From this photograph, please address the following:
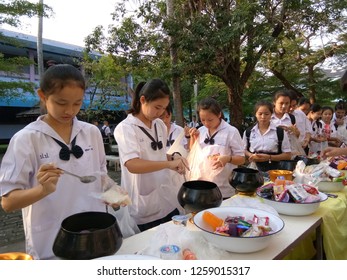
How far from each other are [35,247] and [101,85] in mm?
10315

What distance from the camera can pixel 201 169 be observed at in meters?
2.46

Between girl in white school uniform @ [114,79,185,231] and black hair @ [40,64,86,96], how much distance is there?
61 cm

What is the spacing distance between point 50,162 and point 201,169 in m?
1.39

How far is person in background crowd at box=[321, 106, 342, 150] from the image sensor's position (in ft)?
18.6

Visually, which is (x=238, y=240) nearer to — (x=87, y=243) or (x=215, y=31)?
(x=87, y=243)

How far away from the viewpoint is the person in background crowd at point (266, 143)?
309cm

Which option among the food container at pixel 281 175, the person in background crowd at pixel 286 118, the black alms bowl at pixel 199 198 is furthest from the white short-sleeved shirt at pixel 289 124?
the black alms bowl at pixel 199 198

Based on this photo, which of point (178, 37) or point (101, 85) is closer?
point (178, 37)

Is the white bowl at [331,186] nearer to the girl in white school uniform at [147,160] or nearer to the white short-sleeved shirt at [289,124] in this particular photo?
the girl in white school uniform at [147,160]

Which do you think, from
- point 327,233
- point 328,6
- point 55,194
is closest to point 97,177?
point 55,194

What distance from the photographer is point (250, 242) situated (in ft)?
3.79

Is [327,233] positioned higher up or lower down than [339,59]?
lower down

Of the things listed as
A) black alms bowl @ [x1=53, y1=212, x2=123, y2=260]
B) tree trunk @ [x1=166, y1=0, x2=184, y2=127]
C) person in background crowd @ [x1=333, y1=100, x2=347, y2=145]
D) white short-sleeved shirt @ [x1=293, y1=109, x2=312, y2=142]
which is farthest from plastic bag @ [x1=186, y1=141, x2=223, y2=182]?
person in background crowd @ [x1=333, y1=100, x2=347, y2=145]

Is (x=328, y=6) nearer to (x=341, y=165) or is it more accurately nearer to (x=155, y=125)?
(x=341, y=165)
